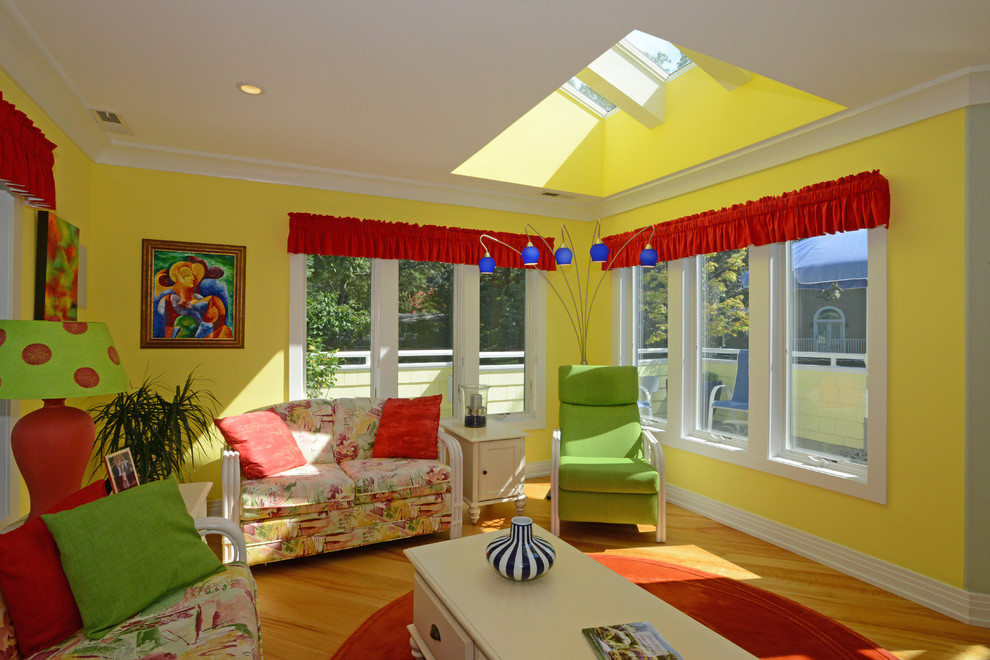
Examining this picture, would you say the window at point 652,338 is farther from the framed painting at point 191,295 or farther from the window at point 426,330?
the framed painting at point 191,295

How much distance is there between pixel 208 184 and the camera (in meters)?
3.91

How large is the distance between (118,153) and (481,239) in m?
2.66

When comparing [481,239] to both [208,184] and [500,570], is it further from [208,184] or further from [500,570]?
[500,570]

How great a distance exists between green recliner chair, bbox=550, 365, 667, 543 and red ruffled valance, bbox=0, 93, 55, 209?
3.14 metres

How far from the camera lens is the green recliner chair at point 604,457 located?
3.56m

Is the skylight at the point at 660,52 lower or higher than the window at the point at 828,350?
higher

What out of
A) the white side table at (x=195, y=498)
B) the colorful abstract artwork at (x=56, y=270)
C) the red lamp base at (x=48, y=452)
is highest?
the colorful abstract artwork at (x=56, y=270)

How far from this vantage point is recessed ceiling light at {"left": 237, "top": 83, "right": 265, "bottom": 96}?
9.09 feet

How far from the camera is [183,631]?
1684mm

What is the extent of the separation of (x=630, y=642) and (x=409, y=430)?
7.79ft

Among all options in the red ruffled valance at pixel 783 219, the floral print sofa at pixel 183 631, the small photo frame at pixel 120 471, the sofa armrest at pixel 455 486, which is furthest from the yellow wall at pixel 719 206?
the floral print sofa at pixel 183 631

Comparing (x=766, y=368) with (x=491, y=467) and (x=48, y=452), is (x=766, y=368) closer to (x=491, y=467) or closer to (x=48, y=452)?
(x=491, y=467)

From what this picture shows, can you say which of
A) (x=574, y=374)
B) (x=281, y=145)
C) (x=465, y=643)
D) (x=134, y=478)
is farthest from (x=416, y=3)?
(x=574, y=374)

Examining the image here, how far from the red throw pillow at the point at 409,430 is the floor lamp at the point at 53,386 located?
1.91m
